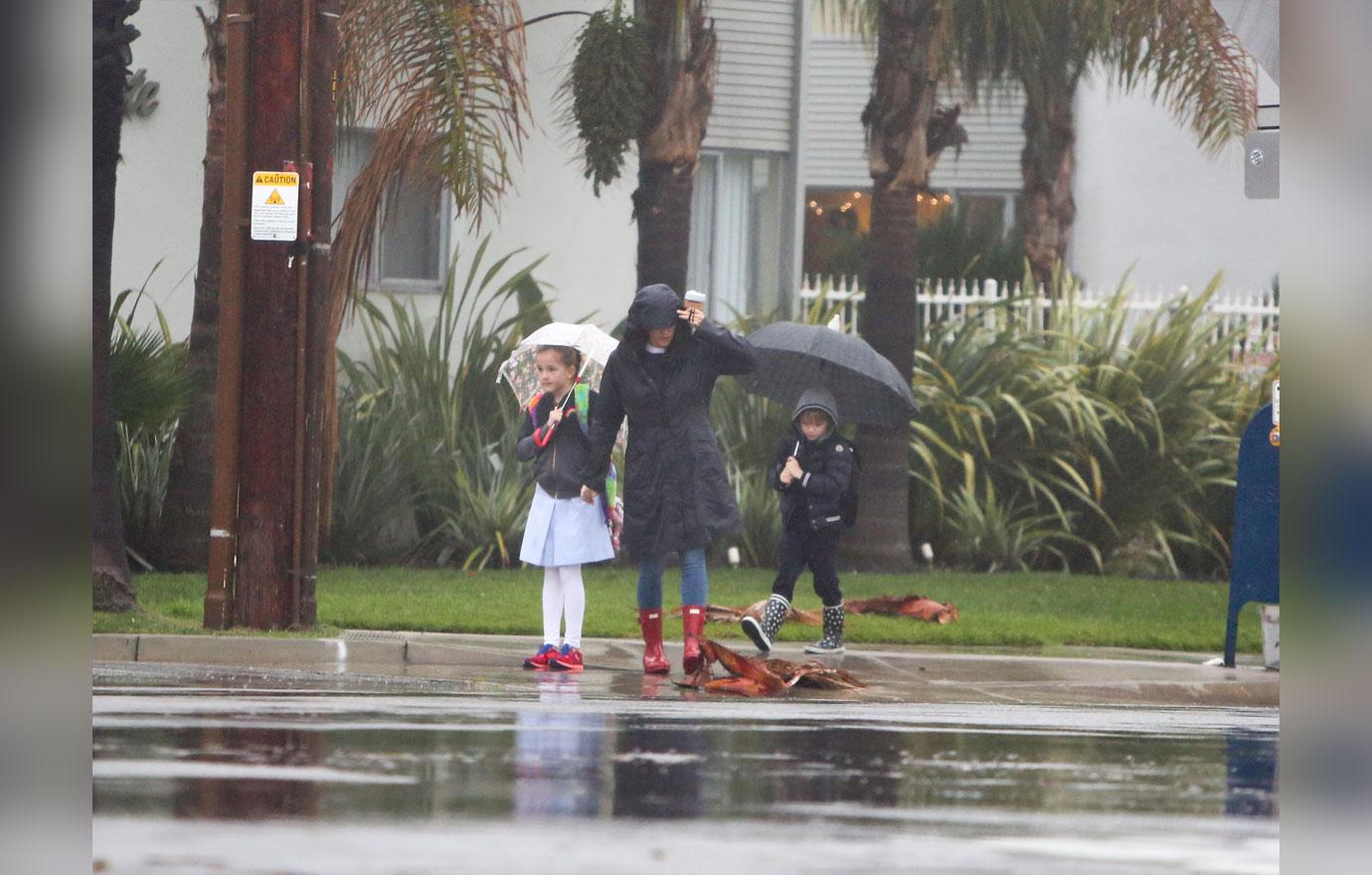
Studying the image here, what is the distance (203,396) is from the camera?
15.1 m

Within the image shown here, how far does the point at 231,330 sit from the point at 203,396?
3.70 metres

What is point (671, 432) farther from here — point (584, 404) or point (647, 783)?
point (647, 783)

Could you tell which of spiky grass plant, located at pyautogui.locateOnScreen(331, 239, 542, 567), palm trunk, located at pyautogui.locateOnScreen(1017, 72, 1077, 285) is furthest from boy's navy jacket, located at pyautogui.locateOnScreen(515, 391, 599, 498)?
palm trunk, located at pyautogui.locateOnScreen(1017, 72, 1077, 285)

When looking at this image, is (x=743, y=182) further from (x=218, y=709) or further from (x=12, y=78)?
(x=12, y=78)

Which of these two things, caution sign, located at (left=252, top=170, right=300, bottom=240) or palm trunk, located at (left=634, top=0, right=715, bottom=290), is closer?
caution sign, located at (left=252, top=170, right=300, bottom=240)

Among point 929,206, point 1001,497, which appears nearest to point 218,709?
point 1001,497

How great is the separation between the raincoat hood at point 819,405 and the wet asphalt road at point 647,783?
7.61ft

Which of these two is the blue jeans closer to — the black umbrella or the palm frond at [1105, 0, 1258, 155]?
the black umbrella

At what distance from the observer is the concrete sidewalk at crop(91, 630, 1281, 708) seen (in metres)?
10.8

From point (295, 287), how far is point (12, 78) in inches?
237

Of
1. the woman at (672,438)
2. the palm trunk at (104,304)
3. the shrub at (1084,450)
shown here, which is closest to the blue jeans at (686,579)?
the woman at (672,438)

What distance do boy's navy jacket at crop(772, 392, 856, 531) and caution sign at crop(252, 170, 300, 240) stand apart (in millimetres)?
2942

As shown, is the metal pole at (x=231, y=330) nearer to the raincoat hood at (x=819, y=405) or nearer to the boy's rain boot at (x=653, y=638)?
the boy's rain boot at (x=653, y=638)

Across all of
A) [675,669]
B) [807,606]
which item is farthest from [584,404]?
[807,606]
